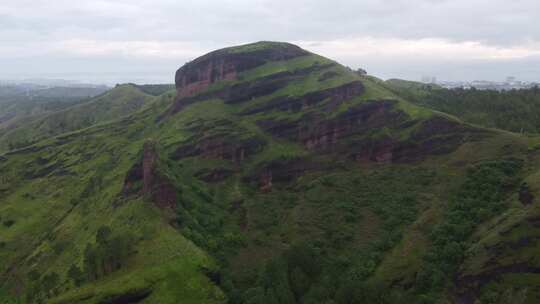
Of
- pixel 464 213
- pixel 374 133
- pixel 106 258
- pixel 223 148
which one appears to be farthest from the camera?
pixel 223 148

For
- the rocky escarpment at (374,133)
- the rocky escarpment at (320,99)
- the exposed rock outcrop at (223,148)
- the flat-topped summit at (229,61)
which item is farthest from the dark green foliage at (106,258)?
the flat-topped summit at (229,61)

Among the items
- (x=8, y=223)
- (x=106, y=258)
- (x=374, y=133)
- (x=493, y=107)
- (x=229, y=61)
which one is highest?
(x=229, y=61)

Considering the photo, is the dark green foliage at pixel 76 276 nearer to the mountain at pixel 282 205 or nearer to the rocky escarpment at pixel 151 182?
the mountain at pixel 282 205

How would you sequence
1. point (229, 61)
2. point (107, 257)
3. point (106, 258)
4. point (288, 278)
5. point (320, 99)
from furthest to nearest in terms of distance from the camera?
point (229, 61) < point (320, 99) < point (106, 258) < point (107, 257) < point (288, 278)

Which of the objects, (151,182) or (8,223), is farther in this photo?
(8,223)

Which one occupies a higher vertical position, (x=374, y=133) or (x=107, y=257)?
(x=374, y=133)

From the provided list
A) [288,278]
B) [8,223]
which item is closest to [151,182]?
[288,278]

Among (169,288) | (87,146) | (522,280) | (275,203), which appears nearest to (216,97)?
(87,146)

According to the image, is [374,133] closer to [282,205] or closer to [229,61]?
[282,205]
